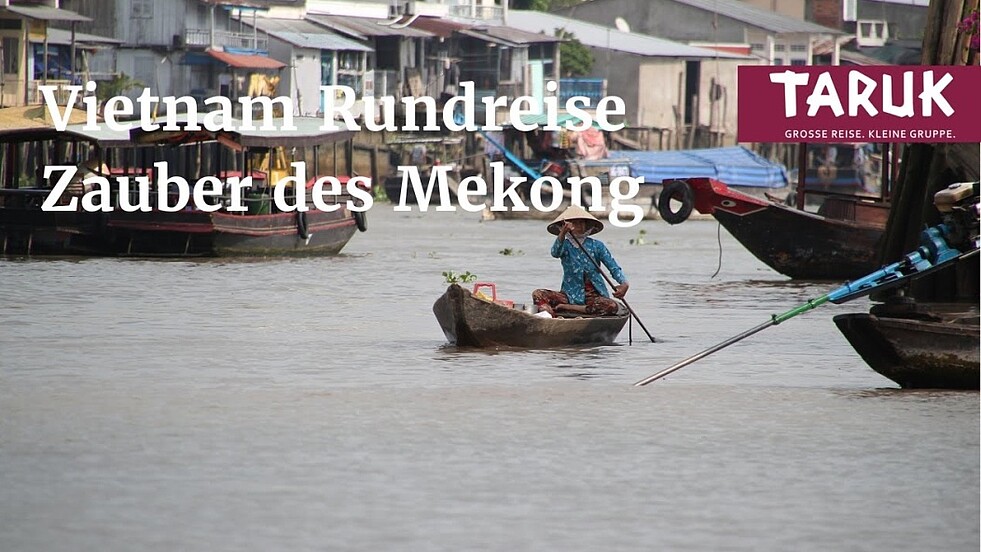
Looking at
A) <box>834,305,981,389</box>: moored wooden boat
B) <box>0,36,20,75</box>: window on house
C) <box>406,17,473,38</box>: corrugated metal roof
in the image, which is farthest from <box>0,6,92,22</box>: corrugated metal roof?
<box>834,305,981,389</box>: moored wooden boat

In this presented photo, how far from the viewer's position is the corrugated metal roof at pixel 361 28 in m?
48.9

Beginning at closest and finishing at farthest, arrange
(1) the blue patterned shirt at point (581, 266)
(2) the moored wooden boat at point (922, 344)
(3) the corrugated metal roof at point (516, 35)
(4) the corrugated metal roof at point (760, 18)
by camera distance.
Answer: (2) the moored wooden boat at point (922, 344), (1) the blue patterned shirt at point (581, 266), (3) the corrugated metal roof at point (516, 35), (4) the corrugated metal roof at point (760, 18)

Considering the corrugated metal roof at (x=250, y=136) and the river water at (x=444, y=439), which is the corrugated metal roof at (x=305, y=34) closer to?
the corrugated metal roof at (x=250, y=136)

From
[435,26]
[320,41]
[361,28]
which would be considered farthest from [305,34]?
[435,26]

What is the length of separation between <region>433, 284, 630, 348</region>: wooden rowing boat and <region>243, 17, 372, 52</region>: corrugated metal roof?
33057 millimetres

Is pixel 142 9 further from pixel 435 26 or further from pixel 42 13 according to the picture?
pixel 435 26

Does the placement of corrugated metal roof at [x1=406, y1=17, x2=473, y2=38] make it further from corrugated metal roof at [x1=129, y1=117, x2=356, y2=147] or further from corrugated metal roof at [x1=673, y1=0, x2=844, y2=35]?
corrugated metal roof at [x1=129, y1=117, x2=356, y2=147]

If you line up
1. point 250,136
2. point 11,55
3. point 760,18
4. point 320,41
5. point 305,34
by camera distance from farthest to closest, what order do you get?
point 760,18, point 305,34, point 320,41, point 11,55, point 250,136

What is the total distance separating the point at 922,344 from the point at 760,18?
48.6 m

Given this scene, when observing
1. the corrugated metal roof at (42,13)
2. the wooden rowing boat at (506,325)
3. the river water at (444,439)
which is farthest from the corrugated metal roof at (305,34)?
the wooden rowing boat at (506,325)

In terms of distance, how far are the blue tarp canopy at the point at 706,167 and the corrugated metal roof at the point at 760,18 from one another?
39.8ft

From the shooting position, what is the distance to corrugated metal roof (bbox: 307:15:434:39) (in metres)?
48.9

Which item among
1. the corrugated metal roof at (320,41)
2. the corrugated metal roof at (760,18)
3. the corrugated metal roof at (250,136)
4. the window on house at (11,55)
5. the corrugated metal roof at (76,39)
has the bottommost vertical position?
the corrugated metal roof at (250,136)

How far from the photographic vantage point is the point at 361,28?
49.7 metres
